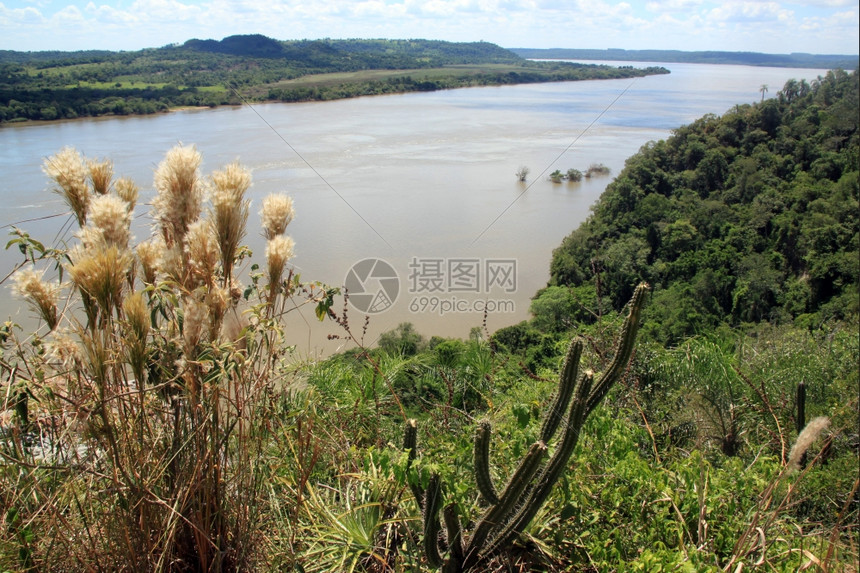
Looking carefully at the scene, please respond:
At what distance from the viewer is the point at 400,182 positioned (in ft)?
43.3

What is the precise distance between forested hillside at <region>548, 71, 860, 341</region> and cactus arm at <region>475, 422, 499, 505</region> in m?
9.43

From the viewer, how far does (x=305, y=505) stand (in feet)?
4.69

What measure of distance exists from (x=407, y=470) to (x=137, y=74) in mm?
22410

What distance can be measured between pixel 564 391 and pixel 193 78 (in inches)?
813

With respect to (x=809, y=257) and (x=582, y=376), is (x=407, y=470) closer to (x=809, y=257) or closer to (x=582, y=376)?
(x=582, y=376)

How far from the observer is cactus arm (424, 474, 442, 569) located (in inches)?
49.4

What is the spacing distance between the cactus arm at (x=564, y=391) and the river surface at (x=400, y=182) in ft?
2.59

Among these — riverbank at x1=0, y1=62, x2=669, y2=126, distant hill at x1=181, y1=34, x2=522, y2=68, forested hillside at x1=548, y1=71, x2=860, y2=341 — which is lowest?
forested hillside at x1=548, y1=71, x2=860, y2=341

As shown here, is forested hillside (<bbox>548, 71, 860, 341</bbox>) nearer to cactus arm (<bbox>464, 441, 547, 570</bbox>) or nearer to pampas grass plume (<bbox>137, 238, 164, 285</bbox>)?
cactus arm (<bbox>464, 441, 547, 570</bbox>)

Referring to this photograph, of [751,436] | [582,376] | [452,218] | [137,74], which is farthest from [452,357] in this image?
[137,74]

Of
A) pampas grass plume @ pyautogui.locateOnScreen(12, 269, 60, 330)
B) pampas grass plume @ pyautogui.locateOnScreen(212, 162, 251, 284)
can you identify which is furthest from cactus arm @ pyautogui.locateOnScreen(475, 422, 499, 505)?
pampas grass plume @ pyautogui.locateOnScreen(12, 269, 60, 330)

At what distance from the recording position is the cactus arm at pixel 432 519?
1.25m

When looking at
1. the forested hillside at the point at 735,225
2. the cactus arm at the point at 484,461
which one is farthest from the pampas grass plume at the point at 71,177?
the forested hillside at the point at 735,225

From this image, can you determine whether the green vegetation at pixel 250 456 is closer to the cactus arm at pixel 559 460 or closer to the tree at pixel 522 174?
the cactus arm at pixel 559 460
